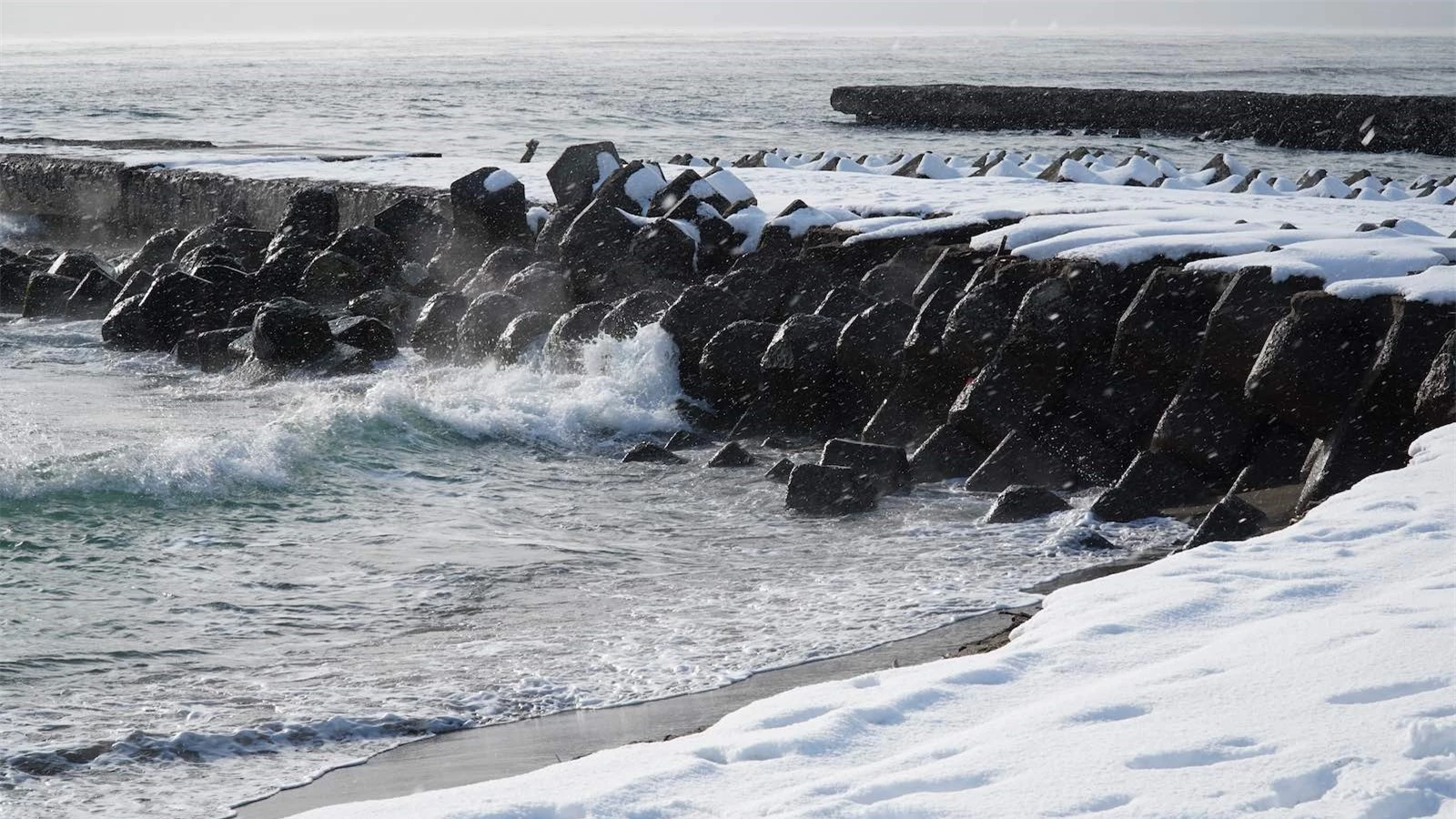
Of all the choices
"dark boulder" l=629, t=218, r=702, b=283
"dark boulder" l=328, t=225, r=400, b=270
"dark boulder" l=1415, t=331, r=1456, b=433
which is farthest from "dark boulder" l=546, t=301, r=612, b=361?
"dark boulder" l=1415, t=331, r=1456, b=433

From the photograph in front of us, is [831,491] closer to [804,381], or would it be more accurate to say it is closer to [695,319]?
[804,381]

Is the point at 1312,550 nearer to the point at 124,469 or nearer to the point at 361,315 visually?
the point at 124,469

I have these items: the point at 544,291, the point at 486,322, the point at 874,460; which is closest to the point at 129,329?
the point at 486,322

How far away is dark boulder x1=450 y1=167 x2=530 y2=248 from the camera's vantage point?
1316 cm

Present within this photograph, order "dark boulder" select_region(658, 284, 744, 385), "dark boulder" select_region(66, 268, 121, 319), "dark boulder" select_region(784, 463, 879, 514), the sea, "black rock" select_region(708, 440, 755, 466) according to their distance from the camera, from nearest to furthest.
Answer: the sea
"dark boulder" select_region(784, 463, 879, 514)
"black rock" select_region(708, 440, 755, 466)
"dark boulder" select_region(658, 284, 744, 385)
"dark boulder" select_region(66, 268, 121, 319)

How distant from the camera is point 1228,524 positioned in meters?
6.22

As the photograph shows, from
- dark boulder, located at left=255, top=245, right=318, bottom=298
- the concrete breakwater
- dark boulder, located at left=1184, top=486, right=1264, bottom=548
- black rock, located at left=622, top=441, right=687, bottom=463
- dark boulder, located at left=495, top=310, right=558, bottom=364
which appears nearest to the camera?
dark boulder, located at left=1184, top=486, right=1264, bottom=548

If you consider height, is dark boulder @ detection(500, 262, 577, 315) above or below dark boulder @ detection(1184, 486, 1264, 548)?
above

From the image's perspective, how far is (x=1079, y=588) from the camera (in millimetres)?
4941

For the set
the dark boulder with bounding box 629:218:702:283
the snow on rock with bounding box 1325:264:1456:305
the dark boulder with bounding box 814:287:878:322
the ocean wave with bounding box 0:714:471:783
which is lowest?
the ocean wave with bounding box 0:714:471:783

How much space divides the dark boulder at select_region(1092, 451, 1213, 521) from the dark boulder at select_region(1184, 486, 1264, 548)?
0.69m

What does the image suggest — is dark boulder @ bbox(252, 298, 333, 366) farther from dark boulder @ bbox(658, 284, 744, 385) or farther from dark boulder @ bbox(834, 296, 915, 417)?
dark boulder @ bbox(834, 296, 915, 417)

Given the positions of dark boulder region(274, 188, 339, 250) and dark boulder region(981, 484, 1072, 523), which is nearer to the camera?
dark boulder region(981, 484, 1072, 523)

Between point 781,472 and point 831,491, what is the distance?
2.29 feet
